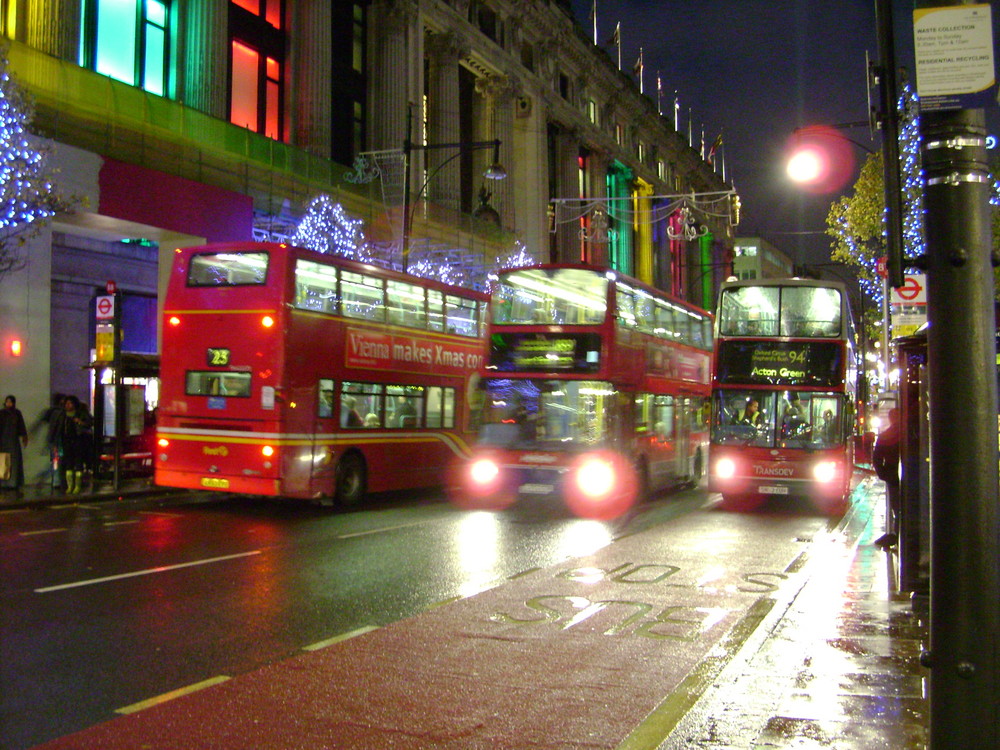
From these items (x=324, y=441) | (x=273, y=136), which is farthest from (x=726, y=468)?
(x=273, y=136)

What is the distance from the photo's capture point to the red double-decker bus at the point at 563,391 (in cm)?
1720

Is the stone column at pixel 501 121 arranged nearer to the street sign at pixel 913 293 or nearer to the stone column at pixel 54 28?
the stone column at pixel 54 28

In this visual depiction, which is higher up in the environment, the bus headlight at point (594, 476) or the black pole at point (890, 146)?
the black pole at point (890, 146)

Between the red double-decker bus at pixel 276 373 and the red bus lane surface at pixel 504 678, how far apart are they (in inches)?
277

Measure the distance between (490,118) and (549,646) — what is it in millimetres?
39467

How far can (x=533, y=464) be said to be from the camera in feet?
56.9

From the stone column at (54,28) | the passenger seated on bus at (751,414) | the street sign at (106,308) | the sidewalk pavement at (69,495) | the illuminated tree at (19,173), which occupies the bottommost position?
the sidewalk pavement at (69,495)

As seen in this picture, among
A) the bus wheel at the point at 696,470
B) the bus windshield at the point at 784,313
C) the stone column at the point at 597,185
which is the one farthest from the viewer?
the stone column at the point at 597,185

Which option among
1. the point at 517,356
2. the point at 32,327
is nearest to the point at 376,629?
the point at 517,356

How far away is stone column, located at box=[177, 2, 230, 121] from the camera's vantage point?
85.9ft

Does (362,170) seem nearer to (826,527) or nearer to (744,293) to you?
(744,293)

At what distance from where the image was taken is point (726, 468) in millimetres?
18125

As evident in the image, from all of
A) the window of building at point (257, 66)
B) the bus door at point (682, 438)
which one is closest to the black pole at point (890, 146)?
the bus door at point (682, 438)

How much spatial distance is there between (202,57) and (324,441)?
14.7m
